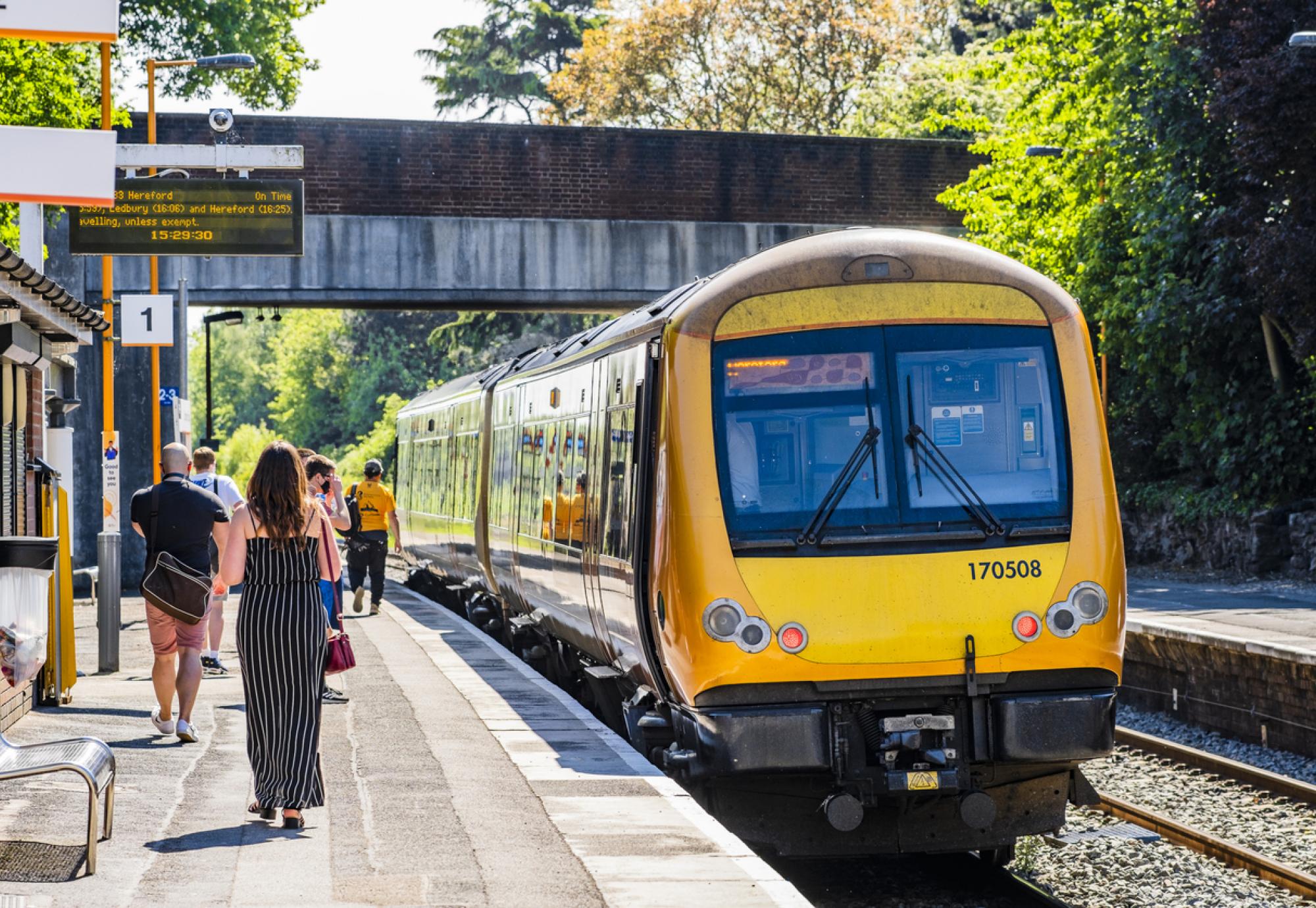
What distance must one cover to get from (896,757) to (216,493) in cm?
737

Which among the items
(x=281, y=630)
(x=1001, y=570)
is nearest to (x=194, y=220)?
(x=281, y=630)

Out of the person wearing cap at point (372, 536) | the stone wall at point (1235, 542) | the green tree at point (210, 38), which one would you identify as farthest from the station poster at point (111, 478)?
the green tree at point (210, 38)

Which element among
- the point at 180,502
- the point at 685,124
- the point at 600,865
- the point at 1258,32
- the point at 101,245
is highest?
the point at 685,124

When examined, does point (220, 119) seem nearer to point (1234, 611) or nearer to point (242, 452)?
point (1234, 611)

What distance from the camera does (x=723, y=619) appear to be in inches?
332

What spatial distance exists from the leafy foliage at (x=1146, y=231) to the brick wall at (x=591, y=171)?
56.5 inches

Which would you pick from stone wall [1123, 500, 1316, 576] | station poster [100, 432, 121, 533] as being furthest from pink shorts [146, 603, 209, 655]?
stone wall [1123, 500, 1316, 576]

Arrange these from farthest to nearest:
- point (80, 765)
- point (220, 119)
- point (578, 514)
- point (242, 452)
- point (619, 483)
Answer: point (242, 452), point (220, 119), point (578, 514), point (619, 483), point (80, 765)

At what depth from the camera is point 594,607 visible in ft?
37.1

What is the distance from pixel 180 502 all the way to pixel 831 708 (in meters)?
4.13

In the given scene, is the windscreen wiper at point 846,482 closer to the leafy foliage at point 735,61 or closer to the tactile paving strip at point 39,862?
the tactile paving strip at point 39,862

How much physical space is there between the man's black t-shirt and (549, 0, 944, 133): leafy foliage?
3640cm

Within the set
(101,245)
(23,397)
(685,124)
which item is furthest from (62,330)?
(685,124)

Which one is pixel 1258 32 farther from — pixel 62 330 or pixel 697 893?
pixel 697 893
